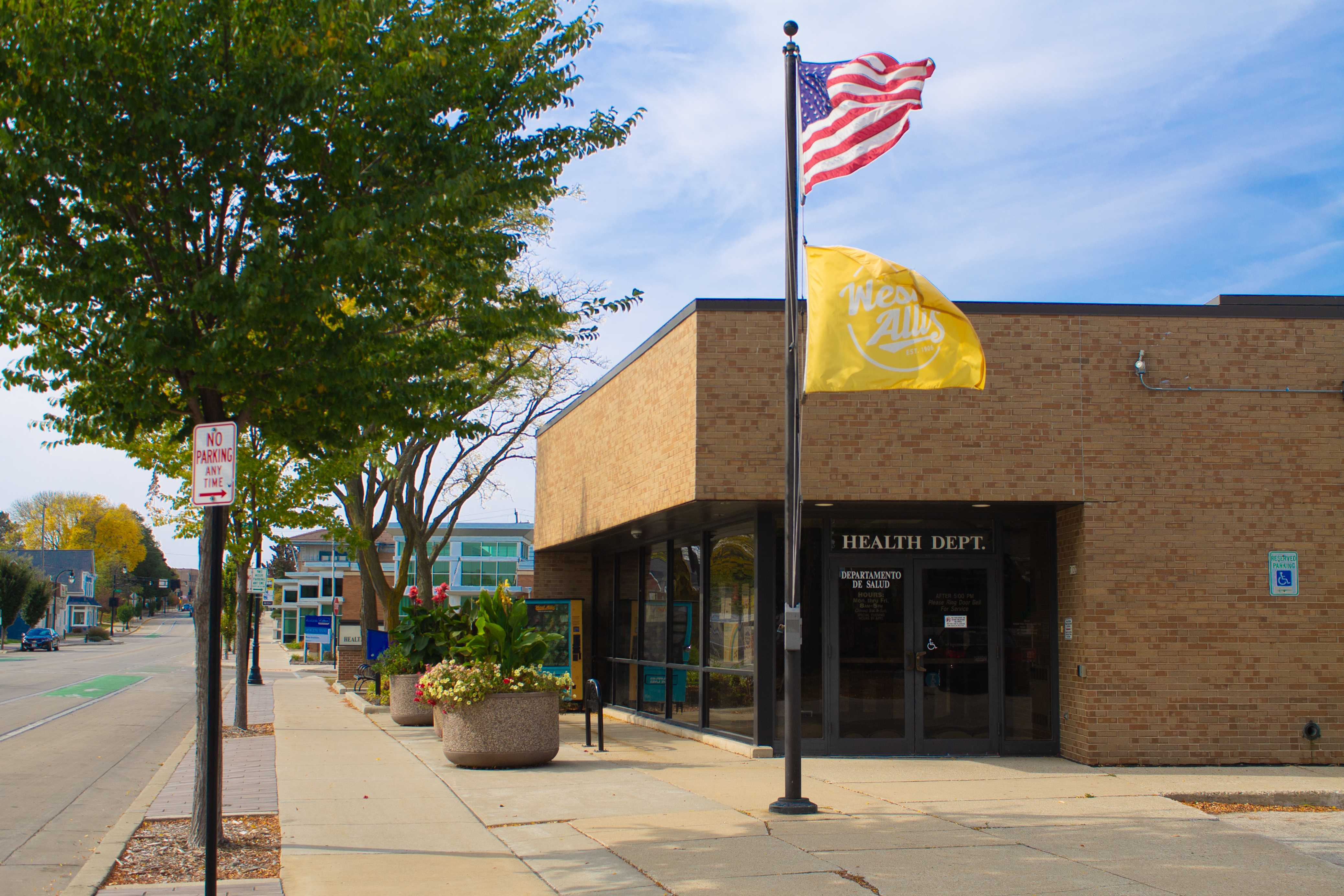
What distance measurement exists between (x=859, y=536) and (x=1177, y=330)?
4.20m

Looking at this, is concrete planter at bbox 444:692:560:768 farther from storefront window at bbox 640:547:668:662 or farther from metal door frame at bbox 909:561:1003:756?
storefront window at bbox 640:547:668:662

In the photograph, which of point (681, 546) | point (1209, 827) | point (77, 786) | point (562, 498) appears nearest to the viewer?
point (1209, 827)

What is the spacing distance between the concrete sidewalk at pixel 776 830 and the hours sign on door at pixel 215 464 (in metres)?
2.43

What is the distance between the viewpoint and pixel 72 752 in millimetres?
15430

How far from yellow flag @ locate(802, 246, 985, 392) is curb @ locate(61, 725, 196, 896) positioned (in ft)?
20.1

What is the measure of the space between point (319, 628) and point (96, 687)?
14.7 metres

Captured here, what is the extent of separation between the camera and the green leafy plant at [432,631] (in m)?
16.3

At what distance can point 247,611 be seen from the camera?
17.2m

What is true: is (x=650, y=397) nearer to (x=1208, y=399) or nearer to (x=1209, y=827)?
(x=1208, y=399)

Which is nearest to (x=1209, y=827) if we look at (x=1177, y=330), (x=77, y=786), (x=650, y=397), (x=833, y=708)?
(x=833, y=708)

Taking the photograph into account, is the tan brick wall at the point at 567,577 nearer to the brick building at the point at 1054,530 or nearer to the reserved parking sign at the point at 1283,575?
the brick building at the point at 1054,530

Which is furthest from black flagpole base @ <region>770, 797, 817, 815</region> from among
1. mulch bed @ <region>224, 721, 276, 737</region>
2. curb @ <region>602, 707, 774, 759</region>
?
mulch bed @ <region>224, 721, 276, 737</region>

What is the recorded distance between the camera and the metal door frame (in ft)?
43.1

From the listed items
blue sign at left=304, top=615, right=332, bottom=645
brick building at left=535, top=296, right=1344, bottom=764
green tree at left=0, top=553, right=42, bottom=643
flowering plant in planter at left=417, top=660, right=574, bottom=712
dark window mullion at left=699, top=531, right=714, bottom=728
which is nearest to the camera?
flowering plant in planter at left=417, top=660, right=574, bottom=712
